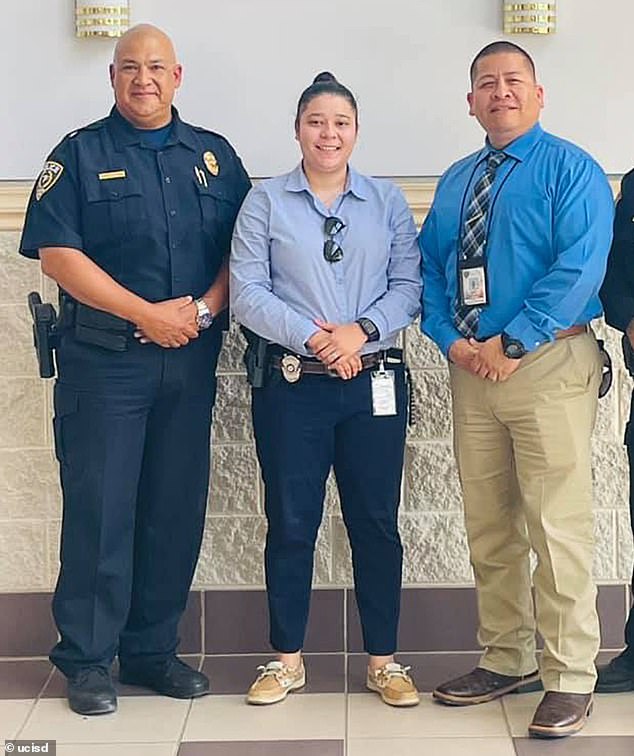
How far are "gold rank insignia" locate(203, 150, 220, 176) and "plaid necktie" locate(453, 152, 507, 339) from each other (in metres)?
0.66

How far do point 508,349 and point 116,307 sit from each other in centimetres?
94

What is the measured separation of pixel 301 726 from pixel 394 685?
27cm

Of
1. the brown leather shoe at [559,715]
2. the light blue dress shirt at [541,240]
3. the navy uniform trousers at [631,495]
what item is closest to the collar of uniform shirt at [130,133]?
the light blue dress shirt at [541,240]

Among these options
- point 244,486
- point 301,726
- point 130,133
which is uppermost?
point 130,133

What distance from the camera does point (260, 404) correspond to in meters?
3.18

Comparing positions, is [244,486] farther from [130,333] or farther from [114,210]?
[114,210]

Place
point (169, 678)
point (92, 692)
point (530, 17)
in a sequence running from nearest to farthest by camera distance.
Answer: point (92, 692), point (169, 678), point (530, 17)

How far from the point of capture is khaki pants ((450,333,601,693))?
297cm

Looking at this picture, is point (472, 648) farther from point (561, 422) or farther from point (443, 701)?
point (561, 422)

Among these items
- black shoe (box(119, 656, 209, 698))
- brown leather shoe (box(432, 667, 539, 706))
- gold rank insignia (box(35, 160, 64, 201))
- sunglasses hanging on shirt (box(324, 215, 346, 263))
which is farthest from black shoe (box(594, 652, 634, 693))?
gold rank insignia (box(35, 160, 64, 201))

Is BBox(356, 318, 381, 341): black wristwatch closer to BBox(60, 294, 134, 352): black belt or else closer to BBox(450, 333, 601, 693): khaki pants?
BBox(450, 333, 601, 693): khaki pants

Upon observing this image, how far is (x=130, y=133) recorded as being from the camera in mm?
3158

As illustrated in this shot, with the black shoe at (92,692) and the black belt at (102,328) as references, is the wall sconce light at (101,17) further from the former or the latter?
the black shoe at (92,692)

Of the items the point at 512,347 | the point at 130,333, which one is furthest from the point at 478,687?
the point at 130,333
